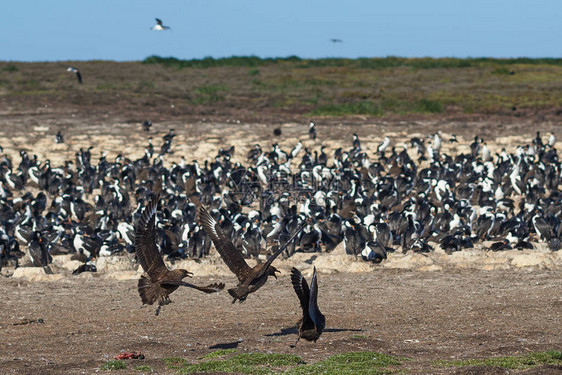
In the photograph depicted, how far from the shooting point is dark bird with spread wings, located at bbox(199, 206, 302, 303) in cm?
1206

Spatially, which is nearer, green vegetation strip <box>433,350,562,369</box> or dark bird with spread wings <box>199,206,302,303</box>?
green vegetation strip <box>433,350,562,369</box>

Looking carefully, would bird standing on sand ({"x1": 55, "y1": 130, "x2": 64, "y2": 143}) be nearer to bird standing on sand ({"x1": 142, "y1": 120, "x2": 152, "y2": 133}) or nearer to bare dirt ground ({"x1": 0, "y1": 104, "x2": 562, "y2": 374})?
bird standing on sand ({"x1": 142, "y1": 120, "x2": 152, "y2": 133})

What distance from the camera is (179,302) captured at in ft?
54.9

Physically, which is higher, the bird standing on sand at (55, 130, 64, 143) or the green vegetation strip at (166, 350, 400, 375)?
the bird standing on sand at (55, 130, 64, 143)

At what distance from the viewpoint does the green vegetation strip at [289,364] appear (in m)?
10.8

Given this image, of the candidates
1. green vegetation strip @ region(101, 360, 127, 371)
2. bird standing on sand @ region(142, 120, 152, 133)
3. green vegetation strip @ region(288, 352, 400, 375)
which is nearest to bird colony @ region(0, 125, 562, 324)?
green vegetation strip @ region(288, 352, 400, 375)

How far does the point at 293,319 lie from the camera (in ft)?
Result: 48.0

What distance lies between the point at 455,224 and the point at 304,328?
39.8ft

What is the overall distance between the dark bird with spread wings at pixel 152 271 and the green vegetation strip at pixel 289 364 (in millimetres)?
991

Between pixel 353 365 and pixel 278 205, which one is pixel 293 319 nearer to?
pixel 353 365

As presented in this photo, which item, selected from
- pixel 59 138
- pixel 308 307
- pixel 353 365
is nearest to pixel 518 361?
pixel 353 365

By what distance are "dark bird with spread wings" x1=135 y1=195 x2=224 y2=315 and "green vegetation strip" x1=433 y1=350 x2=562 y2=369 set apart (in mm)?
3446

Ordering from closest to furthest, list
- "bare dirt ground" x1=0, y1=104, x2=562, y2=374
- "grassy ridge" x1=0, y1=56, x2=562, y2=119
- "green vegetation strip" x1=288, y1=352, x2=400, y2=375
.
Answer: "green vegetation strip" x1=288, y1=352, x2=400, y2=375 < "bare dirt ground" x1=0, y1=104, x2=562, y2=374 < "grassy ridge" x1=0, y1=56, x2=562, y2=119

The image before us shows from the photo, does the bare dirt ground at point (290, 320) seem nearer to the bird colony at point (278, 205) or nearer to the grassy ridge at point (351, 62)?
the bird colony at point (278, 205)
